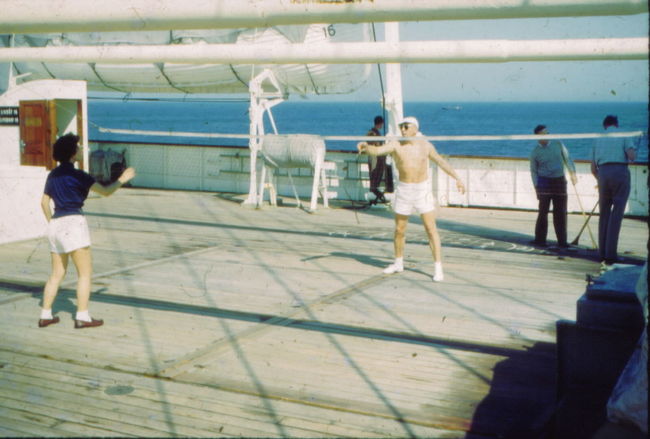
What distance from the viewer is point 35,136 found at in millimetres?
12328

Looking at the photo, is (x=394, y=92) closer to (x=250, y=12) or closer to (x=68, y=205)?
(x=68, y=205)

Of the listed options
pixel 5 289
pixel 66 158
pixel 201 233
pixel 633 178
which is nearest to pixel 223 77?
pixel 201 233

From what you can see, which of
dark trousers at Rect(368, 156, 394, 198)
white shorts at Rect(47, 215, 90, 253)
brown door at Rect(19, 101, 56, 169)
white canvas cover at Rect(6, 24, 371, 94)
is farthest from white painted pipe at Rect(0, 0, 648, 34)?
dark trousers at Rect(368, 156, 394, 198)

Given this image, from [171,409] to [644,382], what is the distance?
275 centimetres

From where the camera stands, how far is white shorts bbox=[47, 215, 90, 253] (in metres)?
5.84

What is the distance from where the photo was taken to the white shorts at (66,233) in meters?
5.84

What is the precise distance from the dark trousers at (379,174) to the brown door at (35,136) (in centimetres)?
675

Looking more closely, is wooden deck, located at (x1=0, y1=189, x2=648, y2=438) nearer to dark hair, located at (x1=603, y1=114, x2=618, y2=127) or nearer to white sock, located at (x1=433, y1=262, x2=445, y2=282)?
white sock, located at (x1=433, y1=262, x2=445, y2=282)

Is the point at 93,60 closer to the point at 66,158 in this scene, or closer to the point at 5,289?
the point at 66,158

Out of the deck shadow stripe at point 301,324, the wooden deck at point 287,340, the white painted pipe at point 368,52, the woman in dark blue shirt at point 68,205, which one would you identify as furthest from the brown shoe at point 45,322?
the white painted pipe at point 368,52

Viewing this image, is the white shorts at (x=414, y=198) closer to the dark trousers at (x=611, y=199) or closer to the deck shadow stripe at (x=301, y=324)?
the deck shadow stripe at (x=301, y=324)

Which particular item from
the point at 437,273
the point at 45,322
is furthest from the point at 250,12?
the point at 437,273

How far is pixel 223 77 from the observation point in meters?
17.7

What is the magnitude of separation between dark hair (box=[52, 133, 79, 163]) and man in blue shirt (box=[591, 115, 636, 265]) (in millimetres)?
6684
